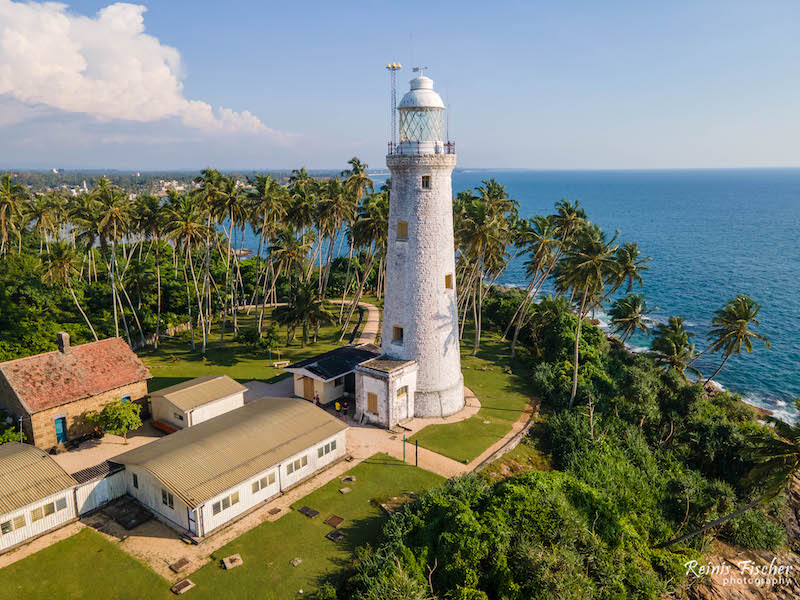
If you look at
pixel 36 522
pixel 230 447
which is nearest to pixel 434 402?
pixel 230 447

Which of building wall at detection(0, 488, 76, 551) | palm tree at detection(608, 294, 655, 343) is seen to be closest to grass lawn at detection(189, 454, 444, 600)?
building wall at detection(0, 488, 76, 551)

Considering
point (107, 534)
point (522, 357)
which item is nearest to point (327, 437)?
point (107, 534)

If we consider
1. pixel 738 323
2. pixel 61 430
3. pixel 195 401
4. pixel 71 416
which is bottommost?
pixel 61 430

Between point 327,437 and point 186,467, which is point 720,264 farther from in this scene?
point 186,467

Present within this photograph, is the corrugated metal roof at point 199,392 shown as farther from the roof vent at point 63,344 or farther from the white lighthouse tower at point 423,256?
the white lighthouse tower at point 423,256

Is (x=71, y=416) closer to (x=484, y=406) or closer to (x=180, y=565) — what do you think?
(x=180, y=565)

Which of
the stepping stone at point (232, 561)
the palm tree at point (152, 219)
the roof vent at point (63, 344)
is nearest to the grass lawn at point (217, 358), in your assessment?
the palm tree at point (152, 219)

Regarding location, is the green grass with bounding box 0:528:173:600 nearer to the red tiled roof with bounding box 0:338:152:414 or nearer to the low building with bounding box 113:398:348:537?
the low building with bounding box 113:398:348:537
